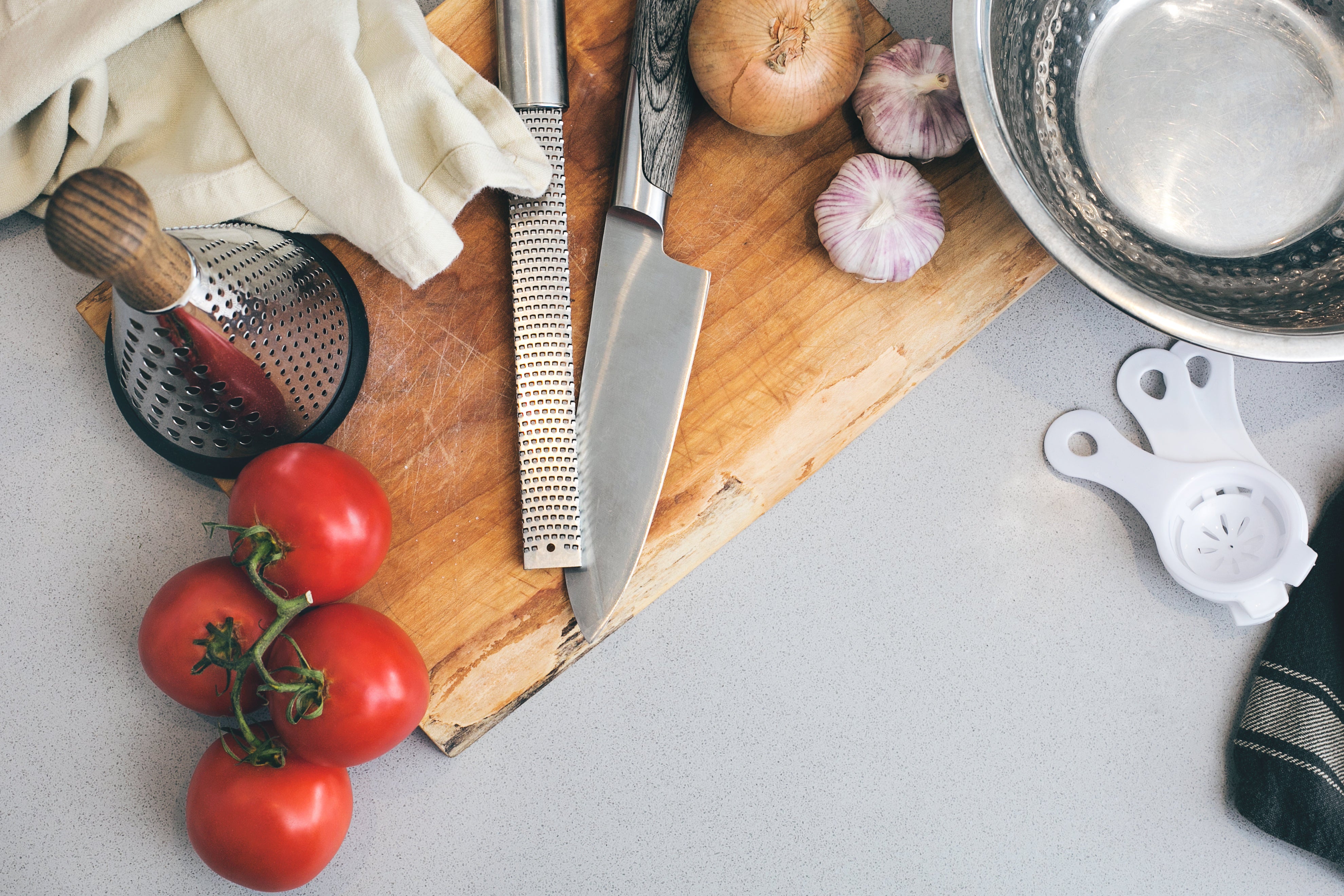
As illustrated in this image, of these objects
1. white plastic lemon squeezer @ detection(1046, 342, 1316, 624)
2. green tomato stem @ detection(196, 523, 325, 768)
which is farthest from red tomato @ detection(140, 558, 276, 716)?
white plastic lemon squeezer @ detection(1046, 342, 1316, 624)

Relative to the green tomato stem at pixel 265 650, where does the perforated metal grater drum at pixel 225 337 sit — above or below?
above

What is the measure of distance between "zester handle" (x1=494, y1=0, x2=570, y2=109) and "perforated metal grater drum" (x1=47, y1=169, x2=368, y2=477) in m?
0.22

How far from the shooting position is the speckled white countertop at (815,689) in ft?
2.51

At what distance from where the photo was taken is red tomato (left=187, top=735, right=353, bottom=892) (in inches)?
24.8

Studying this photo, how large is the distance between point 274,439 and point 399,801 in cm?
35

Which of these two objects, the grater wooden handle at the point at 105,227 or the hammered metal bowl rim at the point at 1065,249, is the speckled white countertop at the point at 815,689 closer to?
the hammered metal bowl rim at the point at 1065,249

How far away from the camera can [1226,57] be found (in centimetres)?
81

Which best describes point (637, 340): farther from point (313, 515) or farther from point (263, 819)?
point (263, 819)

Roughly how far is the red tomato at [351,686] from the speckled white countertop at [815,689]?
0.17 metres

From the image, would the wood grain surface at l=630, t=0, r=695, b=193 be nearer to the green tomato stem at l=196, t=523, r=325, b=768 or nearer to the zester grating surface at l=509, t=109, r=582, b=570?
the zester grating surface at l=509, t=109, r=582, b=570

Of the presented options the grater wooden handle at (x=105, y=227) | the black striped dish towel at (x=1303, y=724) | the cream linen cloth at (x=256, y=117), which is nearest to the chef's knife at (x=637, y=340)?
the cream linen cloth at (x=256, y=117)

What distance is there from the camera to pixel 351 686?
609 millimetres

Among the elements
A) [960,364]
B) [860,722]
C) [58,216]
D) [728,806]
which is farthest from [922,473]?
[58,216]

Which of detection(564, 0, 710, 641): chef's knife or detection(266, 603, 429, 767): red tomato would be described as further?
detection(564, 0, 710, 641): chef's knife
